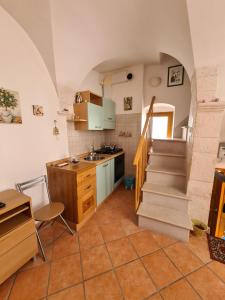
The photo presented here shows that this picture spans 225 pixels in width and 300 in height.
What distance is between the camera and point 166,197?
1.95 m

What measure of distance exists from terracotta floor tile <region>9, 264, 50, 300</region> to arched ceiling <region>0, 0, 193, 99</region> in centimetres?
228

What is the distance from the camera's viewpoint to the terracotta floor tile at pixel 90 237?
5.44 ft

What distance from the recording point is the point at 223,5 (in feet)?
3.44

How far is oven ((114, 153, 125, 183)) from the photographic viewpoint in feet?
9.70

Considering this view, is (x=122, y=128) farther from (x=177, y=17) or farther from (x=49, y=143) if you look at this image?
(x=177, y=17)

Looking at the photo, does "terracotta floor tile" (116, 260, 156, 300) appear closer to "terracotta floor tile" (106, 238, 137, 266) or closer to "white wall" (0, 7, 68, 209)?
"terracotta floor tile" (106, 238, 137, 266)

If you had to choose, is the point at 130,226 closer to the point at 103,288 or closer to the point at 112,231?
the point at 112,231

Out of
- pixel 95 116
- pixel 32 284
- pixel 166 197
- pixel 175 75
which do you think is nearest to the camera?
pixel 32 284

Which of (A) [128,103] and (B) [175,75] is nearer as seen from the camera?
(B) [175,75]

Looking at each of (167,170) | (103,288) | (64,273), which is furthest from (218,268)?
(64,273)

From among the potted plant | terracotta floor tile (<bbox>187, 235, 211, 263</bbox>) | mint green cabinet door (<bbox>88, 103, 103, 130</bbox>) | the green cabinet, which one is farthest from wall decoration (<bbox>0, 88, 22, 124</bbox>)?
terracotta floor tile (<bbox>187, 235, 211, 263</bbox>)

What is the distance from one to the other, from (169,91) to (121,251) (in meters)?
3.07

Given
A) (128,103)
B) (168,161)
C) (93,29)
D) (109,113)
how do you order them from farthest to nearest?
(128,103) → (109,113) → (168,161) → (93,29)

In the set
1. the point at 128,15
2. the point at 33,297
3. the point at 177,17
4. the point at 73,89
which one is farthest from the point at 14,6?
the point at 33,297
